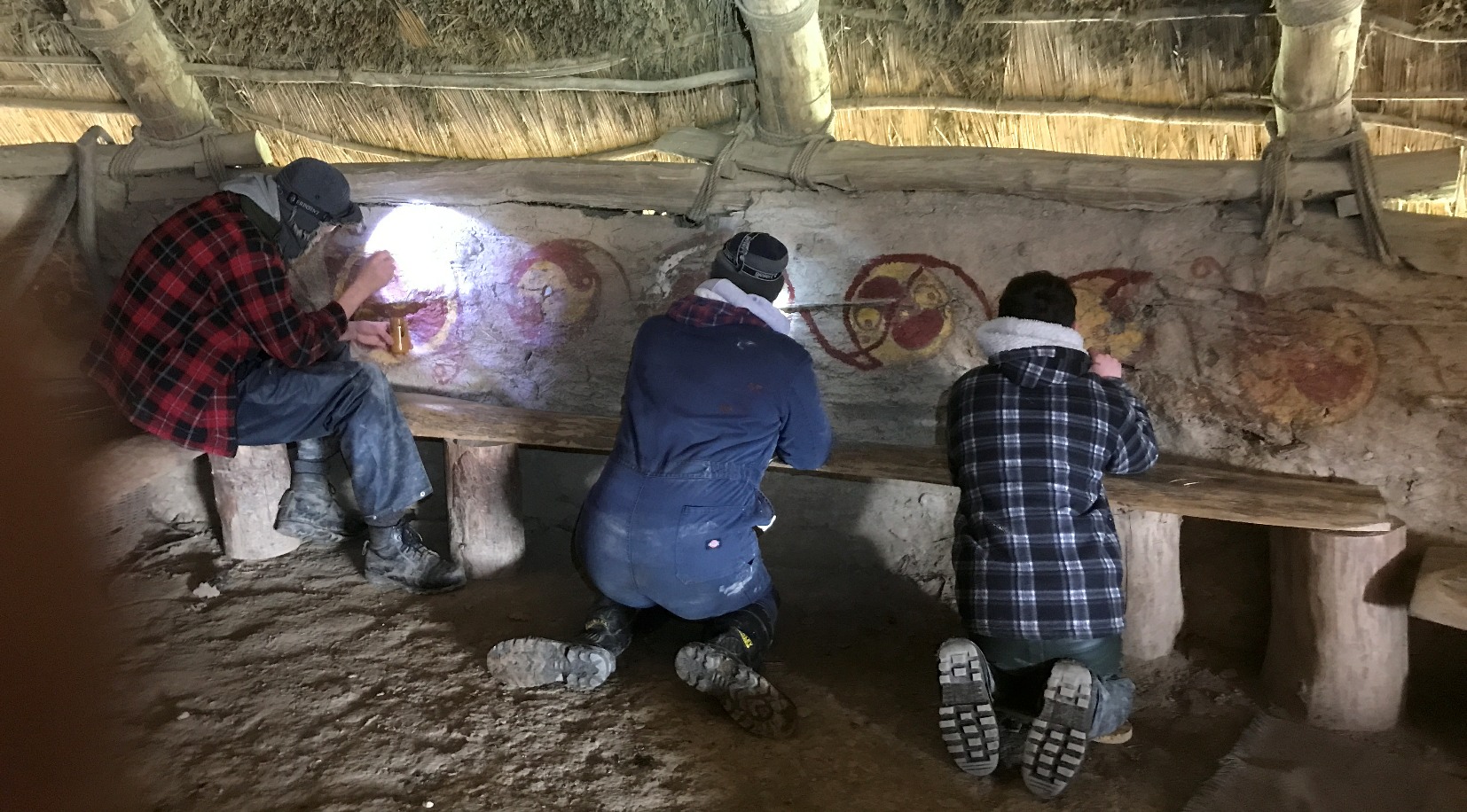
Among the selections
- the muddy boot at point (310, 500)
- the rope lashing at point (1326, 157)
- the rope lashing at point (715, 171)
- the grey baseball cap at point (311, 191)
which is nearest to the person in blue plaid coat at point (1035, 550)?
the rope lashing at point (1326, 157)

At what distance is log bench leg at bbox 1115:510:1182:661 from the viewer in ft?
8.87

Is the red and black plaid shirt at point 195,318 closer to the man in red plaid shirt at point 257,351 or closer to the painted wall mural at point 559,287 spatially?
the man in red plaid shirt at point 257,351

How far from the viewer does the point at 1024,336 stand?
229 centimetres

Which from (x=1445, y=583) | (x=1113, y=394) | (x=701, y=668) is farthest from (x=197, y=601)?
(x=1445, y=583)

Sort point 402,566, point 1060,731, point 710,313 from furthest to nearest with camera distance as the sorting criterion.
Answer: point 402,566 < point 710,313 < point 1060,731

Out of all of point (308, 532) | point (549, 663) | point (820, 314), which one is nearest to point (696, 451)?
point (549, 663)

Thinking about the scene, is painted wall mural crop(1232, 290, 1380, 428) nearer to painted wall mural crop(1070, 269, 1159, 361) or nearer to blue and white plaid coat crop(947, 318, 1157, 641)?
painted wall mural crop(1070, 269, 1159, 361)

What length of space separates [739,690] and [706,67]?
2212 millimetres

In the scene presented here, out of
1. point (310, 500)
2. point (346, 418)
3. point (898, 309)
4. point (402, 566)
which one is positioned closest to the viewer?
point (346, 418)

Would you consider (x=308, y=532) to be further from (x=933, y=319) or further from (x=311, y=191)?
(x=933, y=319)

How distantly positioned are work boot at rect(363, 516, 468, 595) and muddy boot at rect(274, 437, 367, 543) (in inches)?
13.3

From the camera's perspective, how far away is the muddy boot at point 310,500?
10.7 ft

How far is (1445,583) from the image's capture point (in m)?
2.20

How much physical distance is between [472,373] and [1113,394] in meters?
2.39
